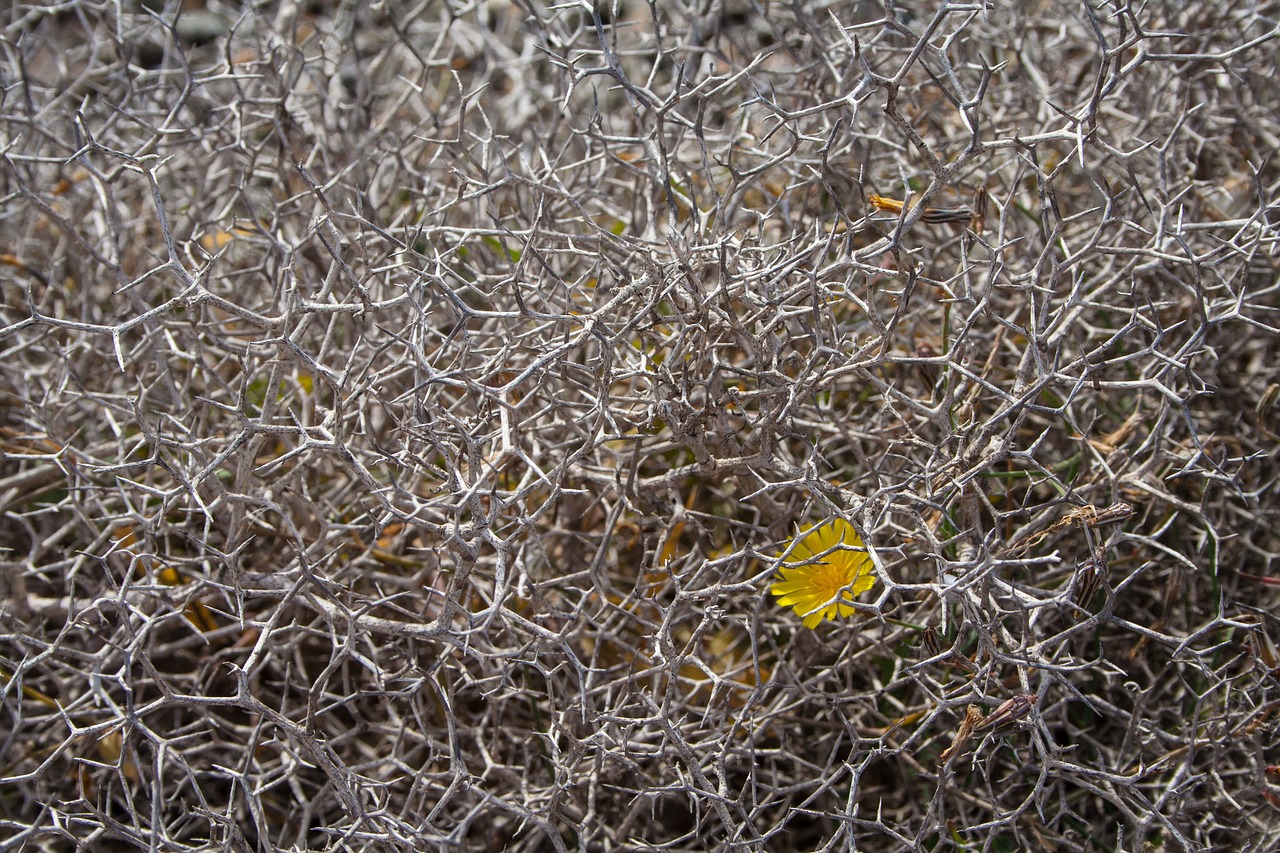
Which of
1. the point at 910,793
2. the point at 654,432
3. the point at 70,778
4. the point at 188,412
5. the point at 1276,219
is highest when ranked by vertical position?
the point at 1276,219

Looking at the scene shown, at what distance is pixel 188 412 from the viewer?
5.81 ft

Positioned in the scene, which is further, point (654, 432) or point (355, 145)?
point (355, 145)

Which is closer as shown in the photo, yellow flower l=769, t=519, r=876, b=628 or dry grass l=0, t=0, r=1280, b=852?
dry grass l=0, t=0, r=1280, b=852

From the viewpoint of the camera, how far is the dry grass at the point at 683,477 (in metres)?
1.45

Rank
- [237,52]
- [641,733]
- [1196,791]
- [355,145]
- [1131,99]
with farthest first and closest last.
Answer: [237,52] → [355,145] → [1131,99] → [1196,791] → [641,733]

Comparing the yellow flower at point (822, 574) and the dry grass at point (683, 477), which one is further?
the yellow flower at point (822, 574)

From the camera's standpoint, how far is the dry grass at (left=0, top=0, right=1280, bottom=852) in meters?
1.45

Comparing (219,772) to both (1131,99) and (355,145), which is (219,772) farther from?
(1131,99)

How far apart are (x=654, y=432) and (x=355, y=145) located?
0.96m

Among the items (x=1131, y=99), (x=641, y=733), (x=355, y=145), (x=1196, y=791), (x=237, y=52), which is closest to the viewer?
(x=641, y=733)

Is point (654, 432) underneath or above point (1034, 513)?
above

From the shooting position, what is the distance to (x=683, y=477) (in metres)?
1.62

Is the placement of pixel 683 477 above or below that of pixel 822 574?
above

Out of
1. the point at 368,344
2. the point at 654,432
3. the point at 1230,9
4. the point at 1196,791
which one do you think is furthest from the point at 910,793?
the point at 1230,9
